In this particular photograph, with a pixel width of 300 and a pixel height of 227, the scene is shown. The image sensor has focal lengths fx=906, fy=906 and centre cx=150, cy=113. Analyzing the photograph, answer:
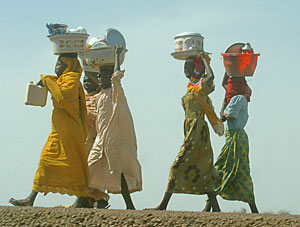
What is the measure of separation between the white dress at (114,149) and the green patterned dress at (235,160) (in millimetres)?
1586

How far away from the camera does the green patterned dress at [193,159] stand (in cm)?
1277

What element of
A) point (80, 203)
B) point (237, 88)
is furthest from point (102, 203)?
point (237, 88)

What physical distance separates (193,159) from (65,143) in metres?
1.84

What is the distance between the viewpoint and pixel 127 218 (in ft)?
34.3

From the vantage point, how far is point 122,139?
12797 millimetres

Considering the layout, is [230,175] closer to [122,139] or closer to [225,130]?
[225,130]

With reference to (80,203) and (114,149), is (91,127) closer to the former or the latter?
(114,149)

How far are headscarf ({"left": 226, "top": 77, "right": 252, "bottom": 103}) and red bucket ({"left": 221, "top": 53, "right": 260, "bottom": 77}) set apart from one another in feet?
0.32

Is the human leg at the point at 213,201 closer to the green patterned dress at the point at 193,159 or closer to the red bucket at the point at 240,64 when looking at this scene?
the green patterned dress at the point at 193,159

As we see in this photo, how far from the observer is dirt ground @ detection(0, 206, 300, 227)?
10.2 metres

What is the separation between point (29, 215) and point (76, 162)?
5.11ft

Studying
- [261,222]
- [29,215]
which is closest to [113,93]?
[29,215]

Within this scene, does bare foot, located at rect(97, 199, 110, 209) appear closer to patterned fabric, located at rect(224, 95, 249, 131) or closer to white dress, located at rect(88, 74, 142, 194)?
white dress, located at rect(88, 74, 142, 194)

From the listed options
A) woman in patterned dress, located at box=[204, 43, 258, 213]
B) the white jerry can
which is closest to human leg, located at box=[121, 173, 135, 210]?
the white jerry can
